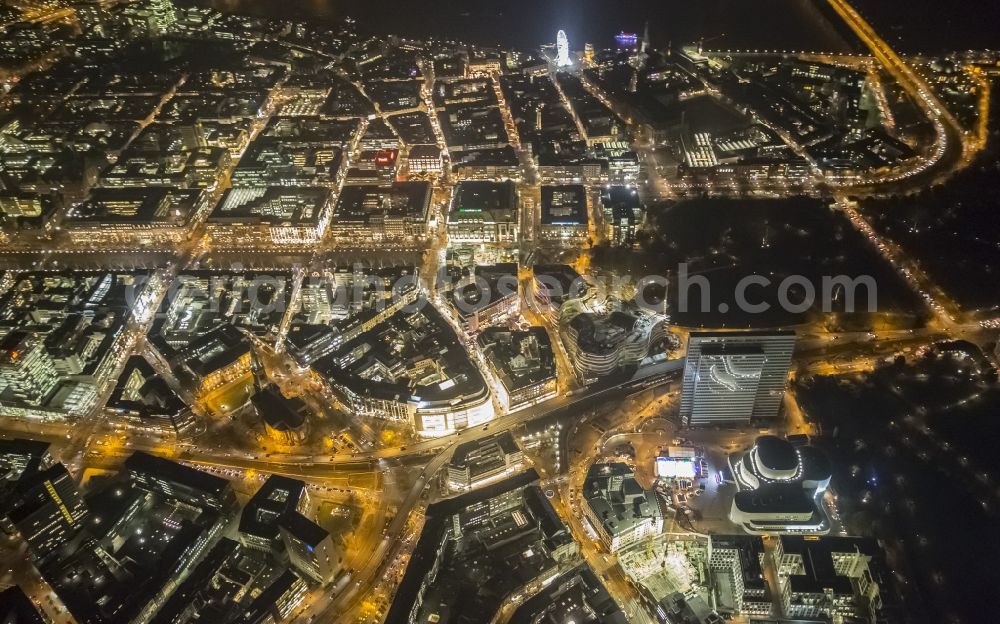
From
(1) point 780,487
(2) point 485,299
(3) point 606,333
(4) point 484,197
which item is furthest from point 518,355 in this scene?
(4) point 484,197

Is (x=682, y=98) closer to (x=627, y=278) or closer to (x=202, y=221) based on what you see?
(x=627, y=278)

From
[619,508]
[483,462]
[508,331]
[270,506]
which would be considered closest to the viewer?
[619,508]

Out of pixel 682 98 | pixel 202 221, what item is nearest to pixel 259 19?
pixel 202 221

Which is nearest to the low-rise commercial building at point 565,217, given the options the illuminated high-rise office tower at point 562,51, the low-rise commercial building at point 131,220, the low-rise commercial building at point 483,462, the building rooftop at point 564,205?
the building rooftop at point 564,205

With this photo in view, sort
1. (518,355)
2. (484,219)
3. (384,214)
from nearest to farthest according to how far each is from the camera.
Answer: (518,355) < (484,219) < (384,214)

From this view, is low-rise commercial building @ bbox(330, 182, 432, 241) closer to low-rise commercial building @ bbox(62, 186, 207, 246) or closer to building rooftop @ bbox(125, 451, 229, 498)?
low-rise commercial building @ bbox(62, 186, 207, 246)

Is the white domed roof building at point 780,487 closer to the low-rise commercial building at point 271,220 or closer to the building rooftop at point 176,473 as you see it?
the building rooftop at point 176,473

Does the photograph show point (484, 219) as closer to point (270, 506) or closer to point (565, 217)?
point (565, 217)

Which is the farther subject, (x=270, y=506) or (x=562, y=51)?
(x=562, y=51)

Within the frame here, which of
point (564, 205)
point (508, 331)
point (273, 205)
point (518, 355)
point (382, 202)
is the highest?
point (273, 205)
